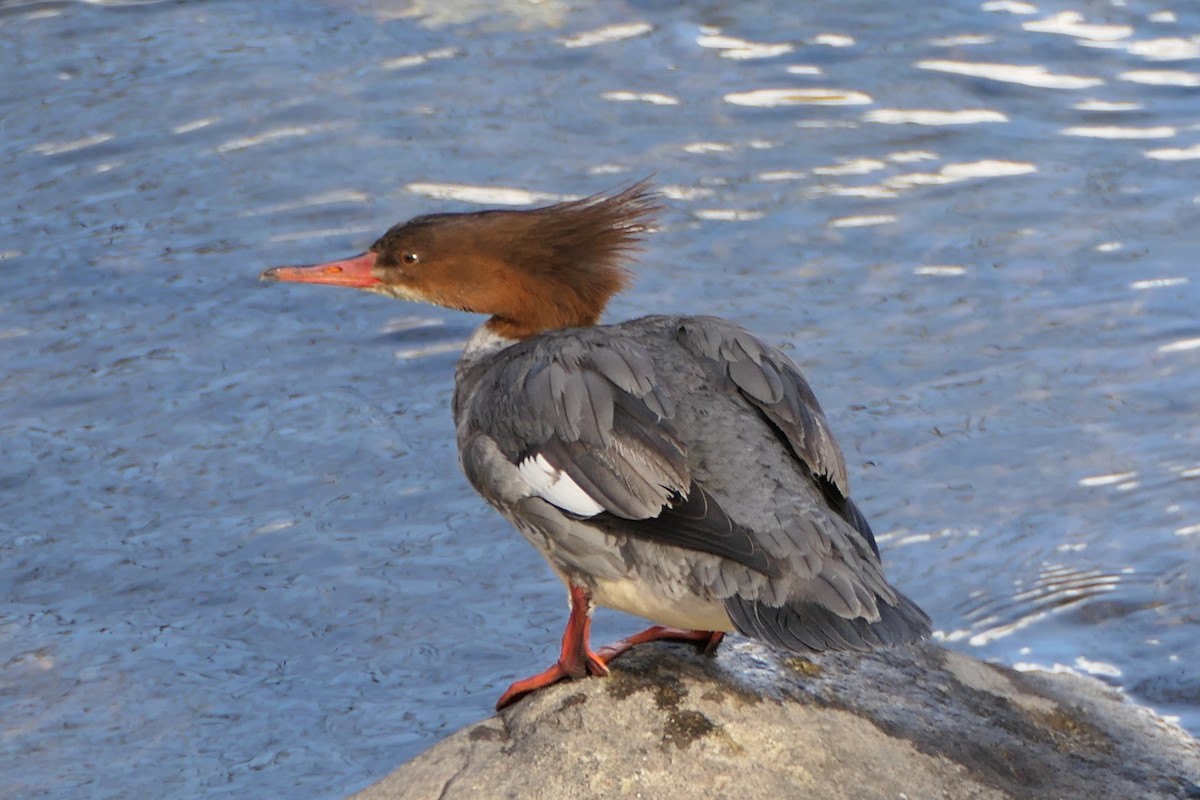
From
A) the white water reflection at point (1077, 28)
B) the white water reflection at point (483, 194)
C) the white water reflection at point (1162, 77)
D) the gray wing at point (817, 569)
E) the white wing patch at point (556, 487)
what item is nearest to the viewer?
the gray wing at point (817, 569)

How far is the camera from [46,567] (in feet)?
18.2

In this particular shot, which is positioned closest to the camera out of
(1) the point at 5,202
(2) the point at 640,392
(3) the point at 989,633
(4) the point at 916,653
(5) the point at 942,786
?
(5) the point at 942,786

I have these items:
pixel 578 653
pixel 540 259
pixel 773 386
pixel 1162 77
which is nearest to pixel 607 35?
pixel 1162 77

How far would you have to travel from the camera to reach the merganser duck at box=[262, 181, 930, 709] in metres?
3.56

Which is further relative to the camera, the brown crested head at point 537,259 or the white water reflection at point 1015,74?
the white water reflection at point 1015,74

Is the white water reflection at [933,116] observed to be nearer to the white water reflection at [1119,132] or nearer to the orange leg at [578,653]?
the white water reflection at [1119,132]

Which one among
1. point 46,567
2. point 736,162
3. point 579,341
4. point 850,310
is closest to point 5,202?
point 46,567

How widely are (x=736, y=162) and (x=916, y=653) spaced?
420 cm

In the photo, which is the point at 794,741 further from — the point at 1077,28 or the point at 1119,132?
the point at 1077,28

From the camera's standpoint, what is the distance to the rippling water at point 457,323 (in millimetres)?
5125

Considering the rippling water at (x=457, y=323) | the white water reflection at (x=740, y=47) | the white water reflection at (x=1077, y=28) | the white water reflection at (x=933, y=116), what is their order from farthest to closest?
the white water reflection at (x=1077, y=28) < the white water reflection at (x=740, y=47) < the white water reflection at (x=933, y=116) < the rippling water at (x=457, y=323)

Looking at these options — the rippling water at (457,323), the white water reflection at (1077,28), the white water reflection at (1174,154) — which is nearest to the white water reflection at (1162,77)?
the rippling water at (457,323)

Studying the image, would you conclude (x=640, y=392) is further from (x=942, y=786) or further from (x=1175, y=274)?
(x=1175, y=274)

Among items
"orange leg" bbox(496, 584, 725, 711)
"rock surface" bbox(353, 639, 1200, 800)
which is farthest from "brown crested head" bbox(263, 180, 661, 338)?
"rock surface" bbox(353, 639, 1200, 800)
